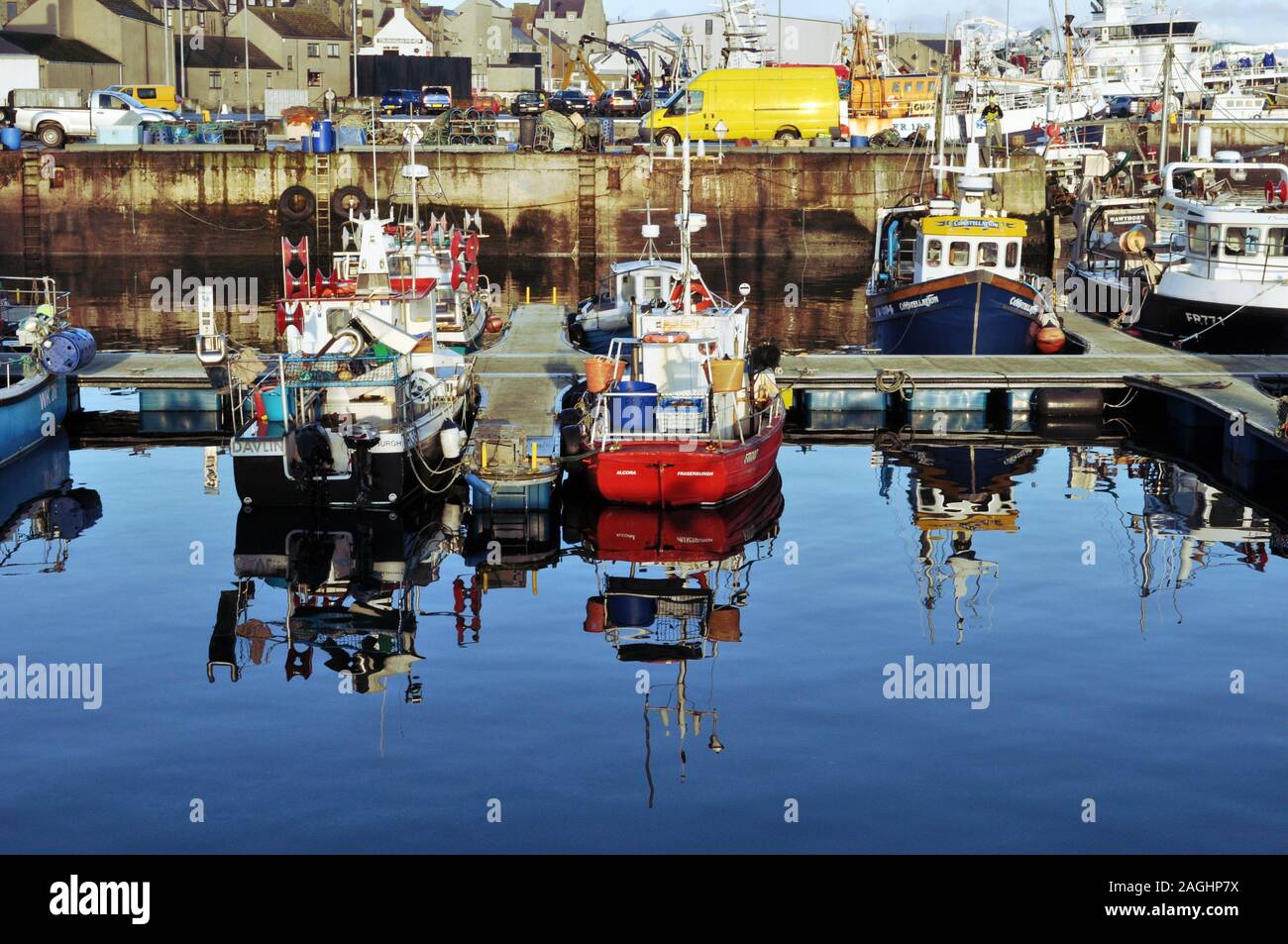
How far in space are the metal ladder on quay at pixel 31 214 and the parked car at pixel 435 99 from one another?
2057 cm

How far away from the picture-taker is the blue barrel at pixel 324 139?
6116 centimetres

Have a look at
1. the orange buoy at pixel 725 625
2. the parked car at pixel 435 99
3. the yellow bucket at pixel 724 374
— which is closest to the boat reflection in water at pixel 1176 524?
the orange buoy at pixel 725 625

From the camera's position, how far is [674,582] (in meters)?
22.9

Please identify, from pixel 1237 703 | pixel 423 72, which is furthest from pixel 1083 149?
pixel 1237 703

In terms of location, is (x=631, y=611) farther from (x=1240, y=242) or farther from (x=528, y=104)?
(x=528, y=104)

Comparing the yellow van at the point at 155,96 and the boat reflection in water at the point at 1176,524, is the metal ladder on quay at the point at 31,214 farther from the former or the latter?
the boat reflection in water at the point at 1176,524

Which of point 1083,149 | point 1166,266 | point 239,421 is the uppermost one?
point 1083,149

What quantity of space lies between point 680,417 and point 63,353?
42.5 ft

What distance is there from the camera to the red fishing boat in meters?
25.6

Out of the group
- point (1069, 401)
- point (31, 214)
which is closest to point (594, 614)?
point (1069, 401)

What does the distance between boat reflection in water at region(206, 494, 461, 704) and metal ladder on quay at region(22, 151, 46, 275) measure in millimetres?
38931

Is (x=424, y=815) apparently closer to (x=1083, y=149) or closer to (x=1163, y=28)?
(x=1083, y=149)
